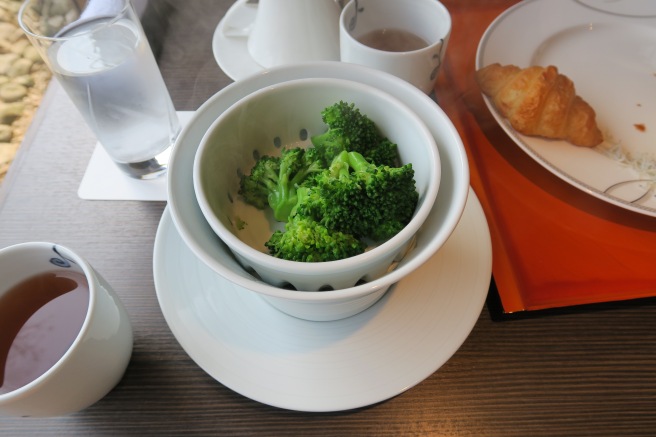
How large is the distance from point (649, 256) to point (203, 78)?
117cm

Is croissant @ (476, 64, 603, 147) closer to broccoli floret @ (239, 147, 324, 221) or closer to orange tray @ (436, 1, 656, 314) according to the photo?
orange tray @ (436, 1, 656, 314)

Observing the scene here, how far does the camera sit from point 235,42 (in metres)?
1.33

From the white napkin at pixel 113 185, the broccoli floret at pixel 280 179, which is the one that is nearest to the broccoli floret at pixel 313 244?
the broccoli floret at pixel 280 179

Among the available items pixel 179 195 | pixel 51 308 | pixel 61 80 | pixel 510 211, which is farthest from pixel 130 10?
pixel 510 211

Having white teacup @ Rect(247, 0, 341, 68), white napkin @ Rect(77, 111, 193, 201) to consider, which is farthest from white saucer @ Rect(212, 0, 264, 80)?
white napkin @ Rect(77, 111, 193, 201)

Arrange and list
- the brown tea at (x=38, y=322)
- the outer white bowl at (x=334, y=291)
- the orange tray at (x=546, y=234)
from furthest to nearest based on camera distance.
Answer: the orange tray at (x=546, y=234)
the brown tea at (x=38, y=322)
the outer white bowl at (x=334, y=291)

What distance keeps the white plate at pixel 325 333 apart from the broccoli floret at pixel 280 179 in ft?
0.55

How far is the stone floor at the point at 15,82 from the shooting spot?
1.56 meters

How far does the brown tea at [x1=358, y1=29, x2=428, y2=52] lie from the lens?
1.17m

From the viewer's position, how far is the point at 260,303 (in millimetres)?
803

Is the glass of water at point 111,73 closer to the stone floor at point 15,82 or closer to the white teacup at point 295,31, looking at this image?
the white teacup at point 295,31

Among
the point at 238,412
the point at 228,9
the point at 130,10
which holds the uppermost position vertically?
the point at 130,10

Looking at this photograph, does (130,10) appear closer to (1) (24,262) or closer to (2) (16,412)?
(1) (24,262)

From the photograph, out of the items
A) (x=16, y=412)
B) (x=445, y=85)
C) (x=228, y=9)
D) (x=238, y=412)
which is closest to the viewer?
(x=16, y=412)
